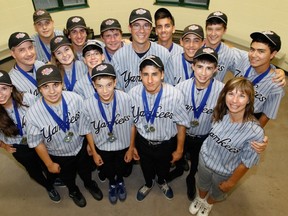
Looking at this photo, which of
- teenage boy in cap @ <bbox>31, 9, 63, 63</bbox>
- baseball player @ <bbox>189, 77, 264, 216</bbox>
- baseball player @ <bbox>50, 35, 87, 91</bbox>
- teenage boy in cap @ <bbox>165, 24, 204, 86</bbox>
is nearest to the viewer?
baseball player @ <bbox>189, 77, 264, 216</bbox>

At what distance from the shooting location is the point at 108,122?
9.61ft

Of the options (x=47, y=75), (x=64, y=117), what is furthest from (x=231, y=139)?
(x=47, y=75)

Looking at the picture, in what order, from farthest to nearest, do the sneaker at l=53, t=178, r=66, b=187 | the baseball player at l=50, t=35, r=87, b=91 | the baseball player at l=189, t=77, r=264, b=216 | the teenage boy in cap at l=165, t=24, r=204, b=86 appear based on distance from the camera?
1. the sneaker at l=53, t=178, r=66, b=187
2. the baseball player at l=50, t=35, r=87, b=91
3. the teenage boy in cap at l=165, t=24, r=204, b=86
4. the baseball player at l=189, t=77, r=264, b=216

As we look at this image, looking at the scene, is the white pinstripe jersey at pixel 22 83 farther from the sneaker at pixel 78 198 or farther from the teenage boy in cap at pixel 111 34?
the sneaker at pixel 78 198

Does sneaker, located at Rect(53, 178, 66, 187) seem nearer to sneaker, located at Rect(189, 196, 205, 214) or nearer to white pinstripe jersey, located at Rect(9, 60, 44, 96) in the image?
white pinstripe jersey, located at Rect(9, 60, 44, 96)

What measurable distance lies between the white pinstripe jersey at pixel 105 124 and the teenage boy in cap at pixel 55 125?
0.36 feet

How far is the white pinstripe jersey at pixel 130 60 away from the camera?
3.32m

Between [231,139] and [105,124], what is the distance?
4.58ft

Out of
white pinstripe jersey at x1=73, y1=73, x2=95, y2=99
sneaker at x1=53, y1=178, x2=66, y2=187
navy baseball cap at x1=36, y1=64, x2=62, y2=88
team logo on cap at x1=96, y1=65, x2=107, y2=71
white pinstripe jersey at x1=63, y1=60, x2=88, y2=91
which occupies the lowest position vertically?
sneaker at x1=53, y1=178, x2=66, y2=187

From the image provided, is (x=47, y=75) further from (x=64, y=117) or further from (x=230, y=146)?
(x=230, y=146)

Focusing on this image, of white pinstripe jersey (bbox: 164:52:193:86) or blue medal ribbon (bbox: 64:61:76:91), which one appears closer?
white pinstripe jersey (bbox: 164:52:193:86)

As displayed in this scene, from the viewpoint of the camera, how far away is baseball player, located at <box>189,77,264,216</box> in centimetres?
234

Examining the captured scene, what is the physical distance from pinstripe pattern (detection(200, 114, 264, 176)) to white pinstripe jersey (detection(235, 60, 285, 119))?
80 centimetres

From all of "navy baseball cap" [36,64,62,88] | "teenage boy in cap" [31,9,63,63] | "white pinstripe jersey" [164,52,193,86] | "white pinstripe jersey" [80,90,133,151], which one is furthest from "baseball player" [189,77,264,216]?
"teenage boy in cap" [31,9,63,63]
